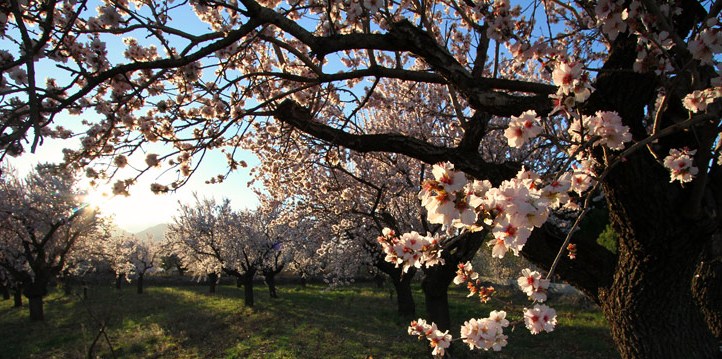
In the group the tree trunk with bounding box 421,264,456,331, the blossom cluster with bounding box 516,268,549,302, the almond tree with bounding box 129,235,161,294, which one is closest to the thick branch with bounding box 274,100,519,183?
the blossom cluster with bounding box 516,268,549,302

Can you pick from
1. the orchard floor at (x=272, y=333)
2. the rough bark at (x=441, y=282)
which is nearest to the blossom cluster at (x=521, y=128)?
the orchard floor at (x=272, y=333)

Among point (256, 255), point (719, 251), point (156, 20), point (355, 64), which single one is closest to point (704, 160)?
point (719, 251)

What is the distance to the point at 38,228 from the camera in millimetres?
20328

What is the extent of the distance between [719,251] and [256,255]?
21.6 metres

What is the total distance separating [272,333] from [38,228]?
14985 millimetres

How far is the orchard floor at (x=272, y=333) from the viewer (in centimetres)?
1061

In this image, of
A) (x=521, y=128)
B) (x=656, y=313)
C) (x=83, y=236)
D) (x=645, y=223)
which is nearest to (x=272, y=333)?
(x=656, y=313)

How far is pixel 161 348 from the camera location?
12.1 m

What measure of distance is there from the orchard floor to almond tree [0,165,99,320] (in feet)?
6.39

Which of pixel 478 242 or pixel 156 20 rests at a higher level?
pixel 156 20

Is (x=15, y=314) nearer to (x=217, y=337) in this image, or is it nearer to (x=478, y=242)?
(x=217, y=337)

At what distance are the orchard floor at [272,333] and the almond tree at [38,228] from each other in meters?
1.95

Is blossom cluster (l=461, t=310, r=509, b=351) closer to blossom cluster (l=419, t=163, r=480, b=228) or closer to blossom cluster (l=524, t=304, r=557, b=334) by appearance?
blossom cluster (l=524, t=304, r=557, b=334)

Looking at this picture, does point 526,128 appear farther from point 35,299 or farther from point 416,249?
point 35,299
